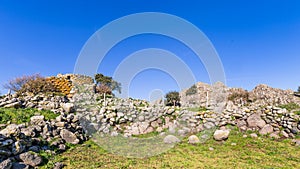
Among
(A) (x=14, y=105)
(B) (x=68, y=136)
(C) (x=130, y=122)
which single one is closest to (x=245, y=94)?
(C) (x=130, y=122)

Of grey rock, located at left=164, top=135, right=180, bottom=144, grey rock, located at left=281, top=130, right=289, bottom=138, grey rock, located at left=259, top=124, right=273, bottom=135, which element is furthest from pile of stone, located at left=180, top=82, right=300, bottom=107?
grey rock, located at left=164, top=135, right=180, bottom=144

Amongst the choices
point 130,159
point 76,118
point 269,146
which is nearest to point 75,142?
point 76,118

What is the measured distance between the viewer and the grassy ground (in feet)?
19.3

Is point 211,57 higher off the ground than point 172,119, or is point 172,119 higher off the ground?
point 211,57

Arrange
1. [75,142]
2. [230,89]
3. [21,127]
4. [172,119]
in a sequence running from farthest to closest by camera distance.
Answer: [230,89]
[172,119]
[75,142]
[21,127]

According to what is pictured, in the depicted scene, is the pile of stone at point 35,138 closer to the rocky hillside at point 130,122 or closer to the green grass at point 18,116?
the rocky hillside at point 130,122

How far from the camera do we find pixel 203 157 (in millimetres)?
6594

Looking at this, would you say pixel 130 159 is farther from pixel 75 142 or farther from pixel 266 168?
pixel 266 168

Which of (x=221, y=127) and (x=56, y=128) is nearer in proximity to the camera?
(x=56, y=128)

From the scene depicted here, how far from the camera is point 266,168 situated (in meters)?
5.63

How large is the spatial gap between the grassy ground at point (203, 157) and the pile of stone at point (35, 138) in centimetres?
50

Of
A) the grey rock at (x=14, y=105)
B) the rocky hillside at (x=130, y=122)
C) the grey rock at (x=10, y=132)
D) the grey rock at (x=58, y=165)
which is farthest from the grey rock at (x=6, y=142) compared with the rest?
the grey rock at (x=14, y=105)

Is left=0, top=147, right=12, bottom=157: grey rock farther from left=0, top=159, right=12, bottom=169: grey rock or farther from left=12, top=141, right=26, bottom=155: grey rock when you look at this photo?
left=0, top=159, right=12, bottom=169: grey rock

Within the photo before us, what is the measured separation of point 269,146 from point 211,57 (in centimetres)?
545
